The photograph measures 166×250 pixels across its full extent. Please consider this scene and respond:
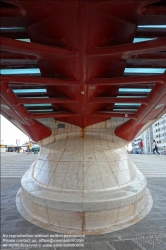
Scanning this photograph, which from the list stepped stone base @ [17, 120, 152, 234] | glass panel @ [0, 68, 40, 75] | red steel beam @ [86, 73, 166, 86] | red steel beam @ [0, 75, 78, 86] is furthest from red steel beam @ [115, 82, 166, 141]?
glass panel @ [0, 68, 40, 75]

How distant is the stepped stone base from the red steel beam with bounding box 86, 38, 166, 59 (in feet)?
10.3

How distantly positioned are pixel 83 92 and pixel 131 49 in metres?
1.31

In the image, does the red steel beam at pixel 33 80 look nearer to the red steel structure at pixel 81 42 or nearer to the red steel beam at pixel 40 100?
the red steel structure at pixel 81 42

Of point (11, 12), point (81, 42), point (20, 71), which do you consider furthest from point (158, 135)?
point (11, 12)

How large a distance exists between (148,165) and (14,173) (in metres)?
9.78

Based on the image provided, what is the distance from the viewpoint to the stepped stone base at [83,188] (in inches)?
156

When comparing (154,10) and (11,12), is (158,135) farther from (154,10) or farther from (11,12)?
(11,12)

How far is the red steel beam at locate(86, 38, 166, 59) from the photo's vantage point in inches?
84.9

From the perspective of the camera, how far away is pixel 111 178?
4758 millimetres

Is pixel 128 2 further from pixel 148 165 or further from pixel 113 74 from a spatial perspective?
pixel 148 165

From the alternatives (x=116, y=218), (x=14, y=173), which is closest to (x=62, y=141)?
(x=116, y=218)

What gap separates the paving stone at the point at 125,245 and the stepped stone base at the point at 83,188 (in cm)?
50

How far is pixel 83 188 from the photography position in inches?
173

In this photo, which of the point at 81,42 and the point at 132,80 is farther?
the point at 132,80
